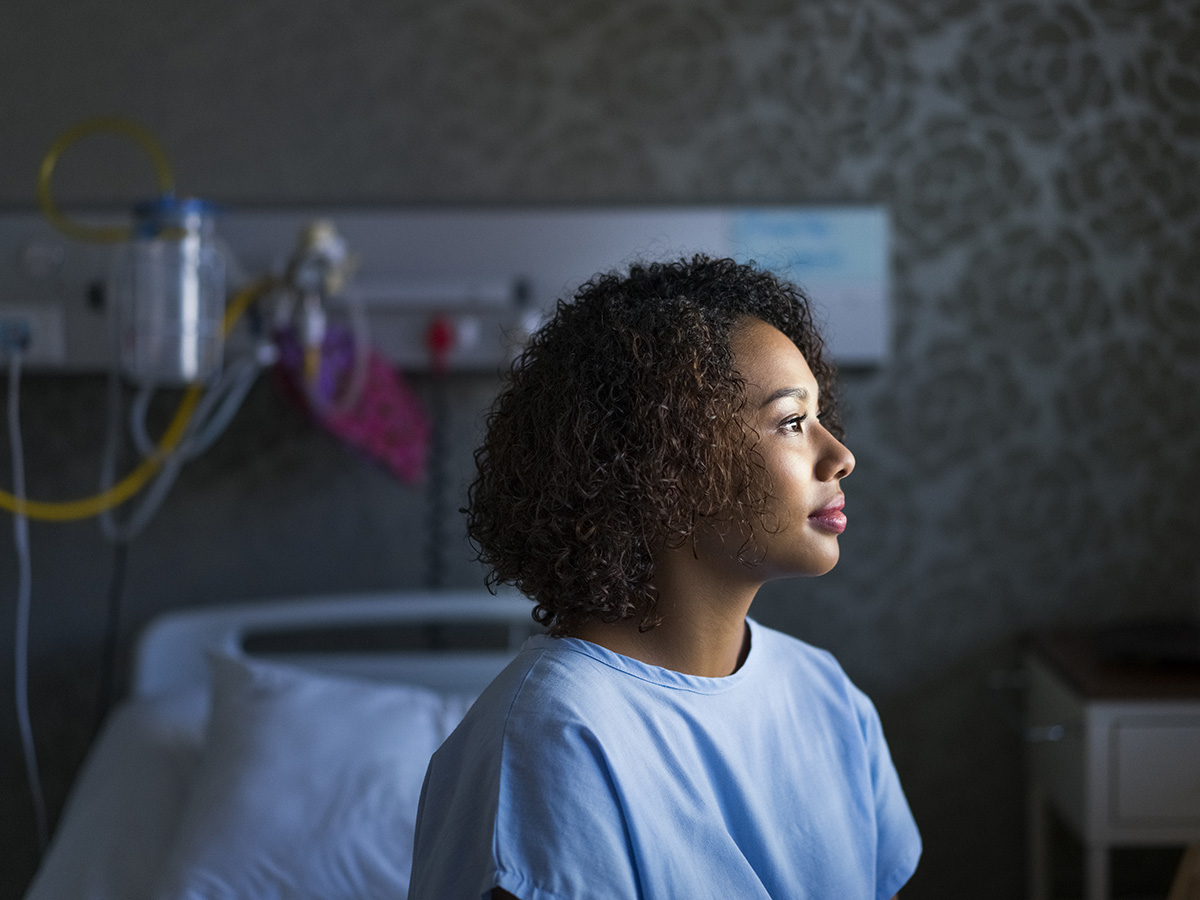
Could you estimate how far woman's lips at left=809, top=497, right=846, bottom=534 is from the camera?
88cm

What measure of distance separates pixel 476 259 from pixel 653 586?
3.78 feet

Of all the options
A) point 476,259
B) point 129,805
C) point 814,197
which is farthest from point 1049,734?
point 129,805

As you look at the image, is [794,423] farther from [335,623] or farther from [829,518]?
[335,623]

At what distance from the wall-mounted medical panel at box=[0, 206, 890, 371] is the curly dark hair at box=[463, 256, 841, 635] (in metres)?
1.02

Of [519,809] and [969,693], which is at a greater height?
[519,809]

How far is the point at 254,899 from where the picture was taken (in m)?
1.26

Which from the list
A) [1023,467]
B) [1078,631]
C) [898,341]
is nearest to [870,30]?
[898,341]

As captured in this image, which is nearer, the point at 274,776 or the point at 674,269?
the point at 674,269

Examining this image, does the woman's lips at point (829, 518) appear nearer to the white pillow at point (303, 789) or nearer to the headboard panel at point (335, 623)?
the white pillow at point (303, 789)

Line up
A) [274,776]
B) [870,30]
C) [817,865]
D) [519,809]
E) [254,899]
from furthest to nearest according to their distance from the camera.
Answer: [870,30]
[274,776]
[254,899]
[817,865]
[519,809]

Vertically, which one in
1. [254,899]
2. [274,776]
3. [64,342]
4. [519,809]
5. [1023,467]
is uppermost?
[64,342]

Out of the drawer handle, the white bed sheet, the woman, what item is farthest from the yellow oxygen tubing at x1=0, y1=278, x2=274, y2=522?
the drawer handle

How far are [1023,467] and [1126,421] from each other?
0.66 ft

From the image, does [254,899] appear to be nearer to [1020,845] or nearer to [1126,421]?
[1020,845]
